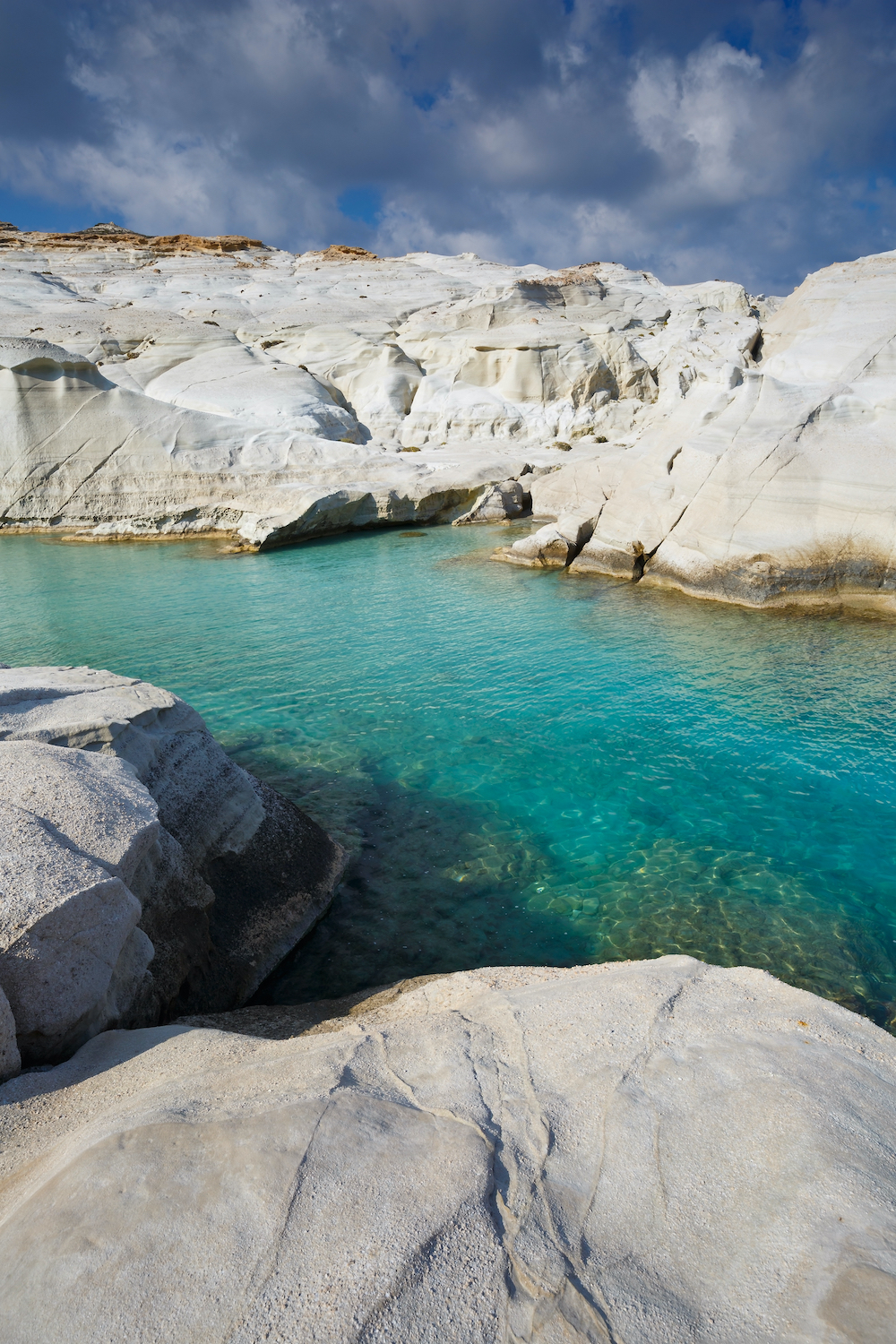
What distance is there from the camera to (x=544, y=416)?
3356cm

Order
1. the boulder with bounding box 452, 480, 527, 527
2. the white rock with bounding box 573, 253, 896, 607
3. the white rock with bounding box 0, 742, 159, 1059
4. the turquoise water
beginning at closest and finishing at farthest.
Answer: the white rock with bounding box 0, 742, 159, 1059 < the turquoise water < the white rock with bounding box 573, 253, 896, 607 < the boulder with bounding box 452, 480, 527, 527

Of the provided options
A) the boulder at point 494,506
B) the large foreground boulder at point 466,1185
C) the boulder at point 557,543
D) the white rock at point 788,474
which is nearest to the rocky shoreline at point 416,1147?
the large foreground boulder at point 466,1185

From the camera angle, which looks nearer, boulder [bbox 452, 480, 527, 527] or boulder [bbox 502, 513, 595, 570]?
boulder [bbox 502, 513, 595, 570]

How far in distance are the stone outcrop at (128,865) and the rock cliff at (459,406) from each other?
34.5 ft

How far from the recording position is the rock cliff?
13.4 meters

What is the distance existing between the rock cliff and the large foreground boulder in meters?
11.5

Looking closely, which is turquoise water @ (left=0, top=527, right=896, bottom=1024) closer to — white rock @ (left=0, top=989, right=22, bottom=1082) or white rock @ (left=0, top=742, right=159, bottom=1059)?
white rock @ (left=0, top=742, right=159, bottom=1059)

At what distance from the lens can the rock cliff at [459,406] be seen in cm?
1339

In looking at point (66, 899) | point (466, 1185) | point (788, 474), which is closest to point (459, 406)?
point (788, 474)

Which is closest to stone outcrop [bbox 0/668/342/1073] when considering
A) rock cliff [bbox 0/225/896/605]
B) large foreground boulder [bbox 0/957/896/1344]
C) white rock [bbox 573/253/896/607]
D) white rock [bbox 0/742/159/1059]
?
white rock [bbox 0/742/159/1059]

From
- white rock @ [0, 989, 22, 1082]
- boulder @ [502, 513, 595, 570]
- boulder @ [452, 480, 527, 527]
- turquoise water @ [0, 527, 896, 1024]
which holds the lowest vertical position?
turquoise water @ [0, 527, 896, 1024]

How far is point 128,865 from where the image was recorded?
403 centimetres

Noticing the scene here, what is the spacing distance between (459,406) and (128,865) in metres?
32.6

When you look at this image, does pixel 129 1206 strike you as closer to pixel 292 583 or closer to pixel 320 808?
pixel 320 808
